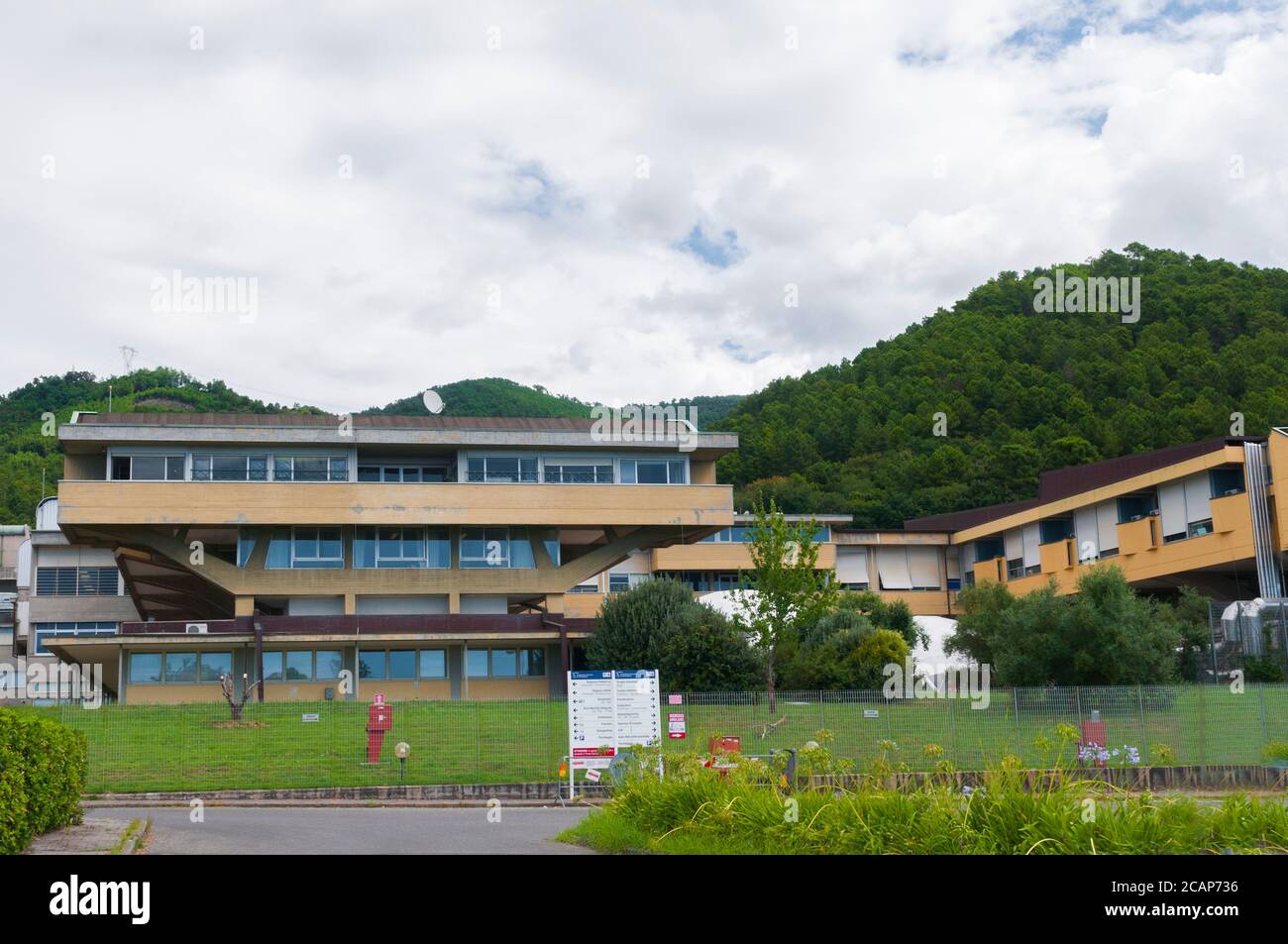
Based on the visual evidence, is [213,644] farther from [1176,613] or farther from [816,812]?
[816,812]

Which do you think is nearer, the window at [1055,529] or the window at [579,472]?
the window at [579,472]

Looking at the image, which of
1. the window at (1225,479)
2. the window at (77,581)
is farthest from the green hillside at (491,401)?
the window at (1225,479)

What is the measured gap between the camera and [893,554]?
3014 inches

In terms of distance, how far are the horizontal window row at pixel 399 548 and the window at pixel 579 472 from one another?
2.24m

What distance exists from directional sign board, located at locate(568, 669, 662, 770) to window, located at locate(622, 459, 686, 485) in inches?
1184

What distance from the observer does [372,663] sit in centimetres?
4794

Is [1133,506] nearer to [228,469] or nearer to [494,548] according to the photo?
[494,548]

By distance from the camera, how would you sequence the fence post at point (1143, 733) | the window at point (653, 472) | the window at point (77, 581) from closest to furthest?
the fence post at point (1143, 733)
the window at point (653, 472)
the window at point (77, 581)

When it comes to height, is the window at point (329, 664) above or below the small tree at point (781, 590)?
below

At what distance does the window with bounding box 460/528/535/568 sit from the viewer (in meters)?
50.3

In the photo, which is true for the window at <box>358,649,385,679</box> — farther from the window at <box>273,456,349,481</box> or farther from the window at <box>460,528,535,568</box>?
the window at <box>273,456,349,481</box>

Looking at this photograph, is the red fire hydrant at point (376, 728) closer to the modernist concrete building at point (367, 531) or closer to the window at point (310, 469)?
the modernist concrete building at point (367, 531)

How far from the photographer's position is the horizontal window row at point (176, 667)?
45.0 metres

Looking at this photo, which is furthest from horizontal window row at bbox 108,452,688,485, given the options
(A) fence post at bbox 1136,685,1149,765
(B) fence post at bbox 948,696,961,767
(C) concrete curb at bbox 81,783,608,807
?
(A) fence post at bbox 1136,685,1149,765
